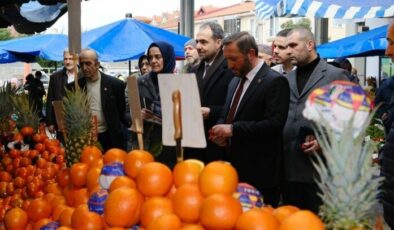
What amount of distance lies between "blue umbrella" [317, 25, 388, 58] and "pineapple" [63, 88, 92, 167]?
7.38m

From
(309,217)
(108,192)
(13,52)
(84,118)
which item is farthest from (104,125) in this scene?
(13,52)

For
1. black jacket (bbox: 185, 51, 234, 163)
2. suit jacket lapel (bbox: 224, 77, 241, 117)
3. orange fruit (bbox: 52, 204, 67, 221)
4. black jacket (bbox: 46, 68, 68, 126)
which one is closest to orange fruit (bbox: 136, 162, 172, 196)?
orange fruit (bbox: 52, 204, 67, 221)

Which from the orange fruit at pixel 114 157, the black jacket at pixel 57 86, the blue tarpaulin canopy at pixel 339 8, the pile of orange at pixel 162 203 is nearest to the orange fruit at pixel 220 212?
→ the pile of orange at pixel 162 203

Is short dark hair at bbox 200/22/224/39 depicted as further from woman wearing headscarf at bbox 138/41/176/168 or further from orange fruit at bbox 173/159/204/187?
orange fruit at bbox 173/159/204/187

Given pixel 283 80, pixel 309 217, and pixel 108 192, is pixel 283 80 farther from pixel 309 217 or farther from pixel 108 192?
pixel 309 217

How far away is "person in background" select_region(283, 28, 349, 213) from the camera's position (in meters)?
3.63

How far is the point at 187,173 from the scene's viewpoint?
7.45ft

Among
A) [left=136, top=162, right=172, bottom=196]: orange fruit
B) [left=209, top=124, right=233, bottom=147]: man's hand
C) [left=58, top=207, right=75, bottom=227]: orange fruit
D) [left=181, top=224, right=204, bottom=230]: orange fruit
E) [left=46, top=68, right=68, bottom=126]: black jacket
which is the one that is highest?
[left=46, top=68, right=68, bottom=126]: black jacket

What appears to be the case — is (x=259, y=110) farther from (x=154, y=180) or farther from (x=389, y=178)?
(x=154, y=180)

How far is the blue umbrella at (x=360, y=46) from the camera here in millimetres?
9898

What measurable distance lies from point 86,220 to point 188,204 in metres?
0.48

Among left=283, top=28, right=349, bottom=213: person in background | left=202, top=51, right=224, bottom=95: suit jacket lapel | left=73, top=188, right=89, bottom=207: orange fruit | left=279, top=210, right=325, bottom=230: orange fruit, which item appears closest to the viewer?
left=279, top=210, right=325, bottom=230: orange fruit

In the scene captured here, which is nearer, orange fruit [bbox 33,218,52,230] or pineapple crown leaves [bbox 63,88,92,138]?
orange fruit [bbox 33,218,52,230]

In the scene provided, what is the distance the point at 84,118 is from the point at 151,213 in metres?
1.42
